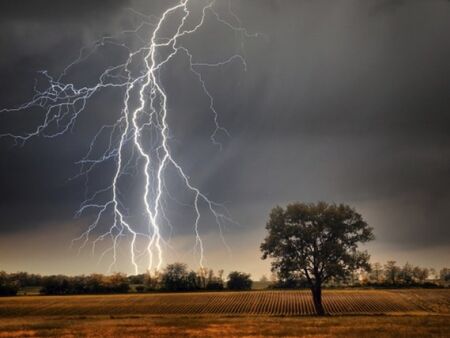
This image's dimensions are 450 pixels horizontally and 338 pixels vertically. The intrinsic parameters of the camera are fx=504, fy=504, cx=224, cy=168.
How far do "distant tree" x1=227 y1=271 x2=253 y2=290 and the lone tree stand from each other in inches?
1288

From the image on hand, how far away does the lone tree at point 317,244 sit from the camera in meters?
40.3

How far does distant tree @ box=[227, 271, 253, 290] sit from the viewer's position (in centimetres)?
7312

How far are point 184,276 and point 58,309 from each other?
27809 millimetres

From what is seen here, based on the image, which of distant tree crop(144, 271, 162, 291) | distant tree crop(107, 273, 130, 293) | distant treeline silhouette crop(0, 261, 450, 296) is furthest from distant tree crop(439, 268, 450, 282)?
distant tree crop(107, 273, 130, 293)

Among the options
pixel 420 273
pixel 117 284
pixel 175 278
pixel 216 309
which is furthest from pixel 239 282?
pixel 420 273

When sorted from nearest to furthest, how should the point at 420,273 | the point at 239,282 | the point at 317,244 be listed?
the point at 317,244, the point at 239,282, the point at 420,273

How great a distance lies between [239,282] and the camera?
73250 mm

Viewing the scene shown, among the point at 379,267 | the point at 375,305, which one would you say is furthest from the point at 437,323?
the point at 379,267

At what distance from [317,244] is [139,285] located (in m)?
43.9

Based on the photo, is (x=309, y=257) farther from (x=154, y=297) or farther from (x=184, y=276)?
(x=184, y=276)

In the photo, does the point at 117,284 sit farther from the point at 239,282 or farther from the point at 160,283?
the point at 239,282

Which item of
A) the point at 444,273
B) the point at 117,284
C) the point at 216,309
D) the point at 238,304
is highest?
the point at 444,273

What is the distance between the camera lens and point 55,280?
3137 inches

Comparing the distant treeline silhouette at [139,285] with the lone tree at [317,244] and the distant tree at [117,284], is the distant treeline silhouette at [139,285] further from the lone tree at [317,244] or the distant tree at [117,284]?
the lone tree at [317,244]
